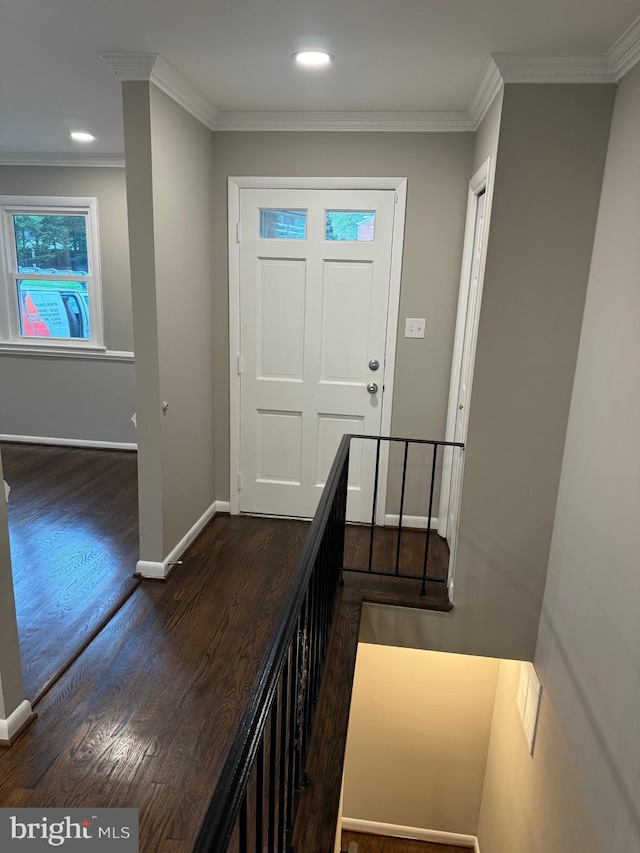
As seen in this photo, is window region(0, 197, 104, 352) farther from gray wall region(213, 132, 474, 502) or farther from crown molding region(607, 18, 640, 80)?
crown molding region(607, 18, 640, 80)

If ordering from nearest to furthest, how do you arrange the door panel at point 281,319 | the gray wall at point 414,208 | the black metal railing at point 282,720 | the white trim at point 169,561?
the black metal railing at point 282,720
the white trim at point 169,561
the gray wall at point 414,208
the door panel at point 281,319

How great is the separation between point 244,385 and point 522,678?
7.53 ft

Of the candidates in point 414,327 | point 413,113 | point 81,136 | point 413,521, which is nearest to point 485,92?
point 413,113

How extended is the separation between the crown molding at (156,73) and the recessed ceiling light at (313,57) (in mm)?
572

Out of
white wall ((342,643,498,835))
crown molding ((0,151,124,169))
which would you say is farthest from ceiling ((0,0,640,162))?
white wall ((342,643,498,835))

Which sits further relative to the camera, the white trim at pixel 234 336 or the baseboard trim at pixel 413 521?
the baseboard trim at pixel 413 521

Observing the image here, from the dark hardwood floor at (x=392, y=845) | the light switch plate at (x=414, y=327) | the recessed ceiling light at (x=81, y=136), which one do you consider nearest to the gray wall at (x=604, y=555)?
the light switch plate at (x=414, y=327)

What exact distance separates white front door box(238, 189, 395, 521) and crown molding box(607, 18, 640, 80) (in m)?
1.28

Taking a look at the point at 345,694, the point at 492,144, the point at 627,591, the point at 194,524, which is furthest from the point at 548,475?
the point at 194,524

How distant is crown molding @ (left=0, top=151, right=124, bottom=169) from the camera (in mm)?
4469

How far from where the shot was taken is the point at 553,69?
7.23 feet

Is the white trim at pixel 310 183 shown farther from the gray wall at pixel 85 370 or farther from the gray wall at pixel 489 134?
the gray wall at pixel 85 370

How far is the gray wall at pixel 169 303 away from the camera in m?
2.54

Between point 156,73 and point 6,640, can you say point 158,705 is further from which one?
point 156,73
